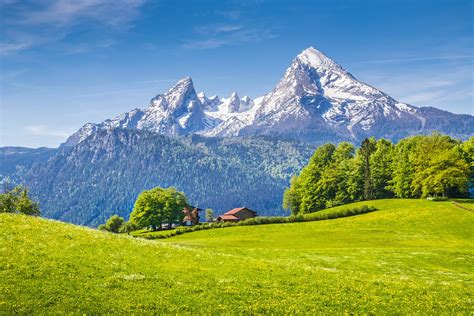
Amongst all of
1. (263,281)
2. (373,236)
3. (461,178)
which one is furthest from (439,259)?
(461,178)

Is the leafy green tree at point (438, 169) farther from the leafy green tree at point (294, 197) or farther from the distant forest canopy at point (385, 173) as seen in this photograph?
the leafy green tree at point (294, 197)

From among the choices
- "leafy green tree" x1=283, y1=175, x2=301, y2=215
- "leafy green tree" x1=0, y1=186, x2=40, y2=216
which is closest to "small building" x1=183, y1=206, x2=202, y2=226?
"leafy green tree" x1=283, y1=175, x2=301, y2=215

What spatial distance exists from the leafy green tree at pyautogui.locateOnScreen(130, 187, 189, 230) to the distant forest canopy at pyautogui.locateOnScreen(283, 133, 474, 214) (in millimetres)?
45208

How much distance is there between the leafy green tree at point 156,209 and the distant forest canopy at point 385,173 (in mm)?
45208

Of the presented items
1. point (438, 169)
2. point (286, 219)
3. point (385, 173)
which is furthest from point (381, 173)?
point (286, 219)

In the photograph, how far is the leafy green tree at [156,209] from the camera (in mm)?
155000

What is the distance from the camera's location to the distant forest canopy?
353 ft

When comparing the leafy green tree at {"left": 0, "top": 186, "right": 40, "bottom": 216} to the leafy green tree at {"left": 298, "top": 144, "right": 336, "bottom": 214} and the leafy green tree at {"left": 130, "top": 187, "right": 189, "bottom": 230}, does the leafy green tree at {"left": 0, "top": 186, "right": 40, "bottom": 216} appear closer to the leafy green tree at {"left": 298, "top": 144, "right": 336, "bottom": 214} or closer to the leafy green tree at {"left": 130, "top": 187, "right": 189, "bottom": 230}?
the leafy green tree at {"left": 130, "top": 187, "right": 189, "bottom": 230}

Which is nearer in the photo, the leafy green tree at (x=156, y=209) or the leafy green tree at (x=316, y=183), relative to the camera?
the leafy green tree at (x=316, y=183)

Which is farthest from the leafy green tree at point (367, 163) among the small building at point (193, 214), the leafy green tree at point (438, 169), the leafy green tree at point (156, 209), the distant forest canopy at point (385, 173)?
Result: the leafy green tree at point (156, 209)

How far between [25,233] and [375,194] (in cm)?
11942

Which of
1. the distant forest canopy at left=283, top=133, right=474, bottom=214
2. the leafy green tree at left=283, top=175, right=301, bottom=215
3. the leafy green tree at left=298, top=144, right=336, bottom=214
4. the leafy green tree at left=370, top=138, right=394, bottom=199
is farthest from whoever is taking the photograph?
the leafy green tree at left=283, top=175, right=301, bottom=215

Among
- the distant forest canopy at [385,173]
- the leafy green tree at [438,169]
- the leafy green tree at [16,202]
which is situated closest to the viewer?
the leafy green tree at [438,169]

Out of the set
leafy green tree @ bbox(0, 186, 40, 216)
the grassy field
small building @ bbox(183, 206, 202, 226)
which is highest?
leafy green tree @ bbox(0, 186, 40, 216)
